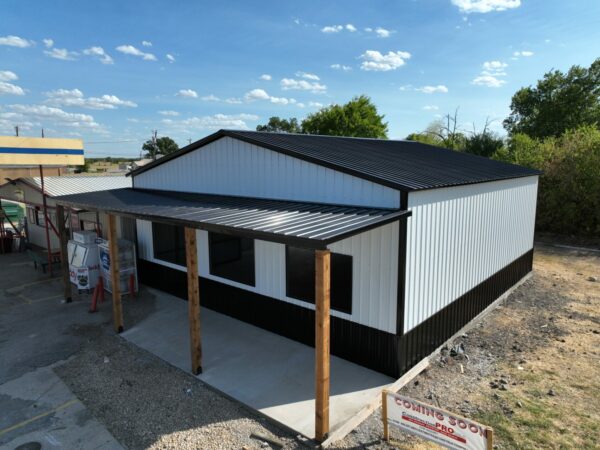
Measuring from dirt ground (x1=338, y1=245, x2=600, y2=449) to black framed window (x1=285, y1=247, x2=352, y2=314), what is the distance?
5.74 ft

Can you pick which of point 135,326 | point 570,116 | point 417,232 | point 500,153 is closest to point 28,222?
point 135,326

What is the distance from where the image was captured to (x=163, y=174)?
441 inches

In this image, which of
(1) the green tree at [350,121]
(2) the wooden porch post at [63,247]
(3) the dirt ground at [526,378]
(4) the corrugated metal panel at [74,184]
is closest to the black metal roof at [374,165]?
(3) the dirt ground at [526,378]

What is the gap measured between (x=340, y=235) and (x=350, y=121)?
135ft

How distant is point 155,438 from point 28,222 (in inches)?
650

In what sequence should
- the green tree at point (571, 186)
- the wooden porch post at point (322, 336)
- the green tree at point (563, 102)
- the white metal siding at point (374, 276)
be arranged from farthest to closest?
the green tree at point (563, 102)
the green tree at point (571, 186)
the white metal siding at point (374, 276)
the wooden porch post at point (322, 336)

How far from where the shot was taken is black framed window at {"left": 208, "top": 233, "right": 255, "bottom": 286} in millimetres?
9141

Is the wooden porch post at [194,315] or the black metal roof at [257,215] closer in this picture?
the black metal roof at [257,215]

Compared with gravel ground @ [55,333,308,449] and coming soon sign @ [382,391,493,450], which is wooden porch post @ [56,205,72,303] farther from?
coming soon sign @ [382,391,493,450]

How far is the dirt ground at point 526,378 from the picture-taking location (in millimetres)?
5207

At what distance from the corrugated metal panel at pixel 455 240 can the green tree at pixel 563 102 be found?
34111mm

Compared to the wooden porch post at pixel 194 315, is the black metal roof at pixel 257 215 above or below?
above

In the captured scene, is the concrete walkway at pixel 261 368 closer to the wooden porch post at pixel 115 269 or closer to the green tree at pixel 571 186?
the wooden porch post at pixel 115 269

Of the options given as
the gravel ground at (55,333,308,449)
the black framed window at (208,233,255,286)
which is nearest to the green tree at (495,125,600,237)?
the black framed window at (208,233,255,286)
